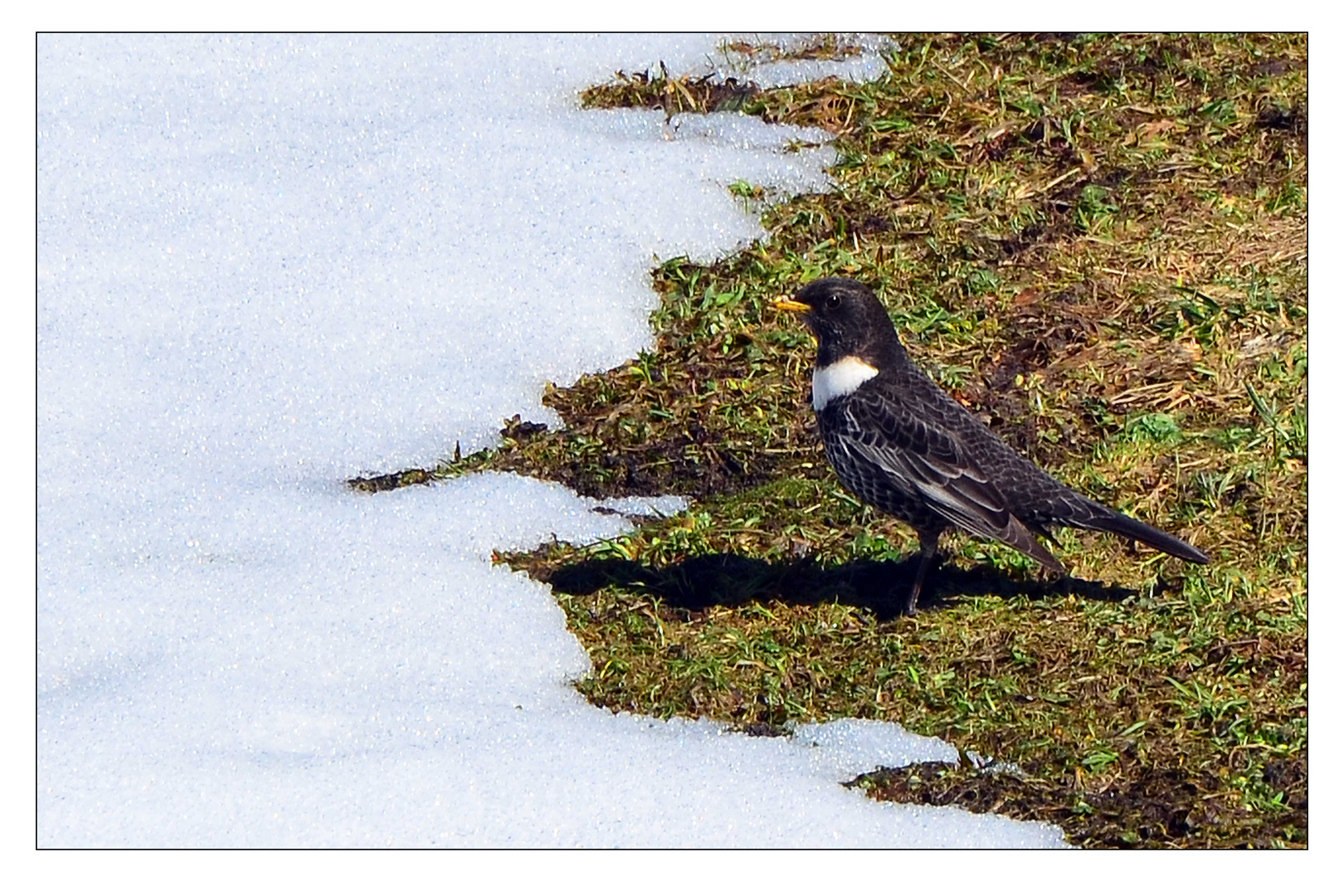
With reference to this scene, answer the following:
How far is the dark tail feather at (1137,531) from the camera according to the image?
25.1 feet

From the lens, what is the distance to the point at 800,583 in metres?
7.91

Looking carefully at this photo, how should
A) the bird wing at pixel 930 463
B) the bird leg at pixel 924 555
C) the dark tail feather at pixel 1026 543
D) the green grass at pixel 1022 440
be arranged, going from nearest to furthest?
the green grass at pixel 1022 440, the dark tail feather at pixel 1026 543, the bird wing at pixel 930 463, the bird leg at pixel 924 555

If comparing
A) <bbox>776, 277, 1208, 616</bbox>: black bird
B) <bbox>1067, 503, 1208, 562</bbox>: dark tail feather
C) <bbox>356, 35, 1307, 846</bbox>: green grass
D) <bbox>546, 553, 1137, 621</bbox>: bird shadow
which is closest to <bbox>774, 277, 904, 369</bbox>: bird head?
<bbox>776, 277, 1208, 616</bbox>: black bird

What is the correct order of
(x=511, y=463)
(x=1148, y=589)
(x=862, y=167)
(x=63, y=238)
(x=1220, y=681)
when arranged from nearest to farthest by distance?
(x=1220, y=681) → (x=1148, y=589) → (x=511, y=463) → (x=63, y=238) → (x=862, y=167)

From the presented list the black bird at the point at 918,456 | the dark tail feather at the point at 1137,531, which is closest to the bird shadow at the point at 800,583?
the black bird at the point at 918,456

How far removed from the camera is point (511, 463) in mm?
8664

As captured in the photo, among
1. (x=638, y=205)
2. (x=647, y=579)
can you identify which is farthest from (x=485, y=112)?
(x=647, y=579)

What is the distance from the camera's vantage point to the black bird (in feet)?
25.1

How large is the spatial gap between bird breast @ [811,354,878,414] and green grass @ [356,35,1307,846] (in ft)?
1.96

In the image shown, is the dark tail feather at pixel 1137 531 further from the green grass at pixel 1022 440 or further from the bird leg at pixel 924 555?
the bird leg at pixel 924 555

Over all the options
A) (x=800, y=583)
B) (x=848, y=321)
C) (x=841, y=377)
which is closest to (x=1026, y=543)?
(x=800, y=583)

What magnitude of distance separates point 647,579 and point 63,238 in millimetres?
3664

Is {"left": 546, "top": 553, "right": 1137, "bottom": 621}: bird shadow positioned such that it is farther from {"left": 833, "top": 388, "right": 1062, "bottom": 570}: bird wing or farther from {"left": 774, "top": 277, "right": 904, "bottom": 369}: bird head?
{"left": 774, "top": 277, "right": 904, "bottom": 369}: bird head

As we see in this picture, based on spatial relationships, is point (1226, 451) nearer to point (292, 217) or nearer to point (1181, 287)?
point (1181, 287)
